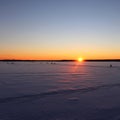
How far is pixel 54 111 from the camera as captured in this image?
7.25 metres

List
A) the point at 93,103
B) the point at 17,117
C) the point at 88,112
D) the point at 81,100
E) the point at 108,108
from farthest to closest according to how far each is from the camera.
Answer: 1. the point at 81,100
2. the point at 93,103
3. the point at 108,108
4. the point at 88,112
5. the point at 17,117

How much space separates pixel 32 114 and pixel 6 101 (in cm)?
222

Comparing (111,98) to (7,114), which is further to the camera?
(111,98)

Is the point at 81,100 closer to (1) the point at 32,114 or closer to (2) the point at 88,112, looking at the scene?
(2) the point at 88,112

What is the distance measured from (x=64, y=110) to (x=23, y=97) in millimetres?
2747

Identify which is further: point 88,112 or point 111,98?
point 111,98

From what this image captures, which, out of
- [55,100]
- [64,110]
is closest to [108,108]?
[64,110]

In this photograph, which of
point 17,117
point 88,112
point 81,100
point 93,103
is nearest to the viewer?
point 17,117

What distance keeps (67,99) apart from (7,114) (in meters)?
3.08

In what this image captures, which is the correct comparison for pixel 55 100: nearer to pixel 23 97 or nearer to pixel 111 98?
pixel 23 97

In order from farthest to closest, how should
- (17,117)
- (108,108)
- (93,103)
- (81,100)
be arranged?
(81,100) < (93,103) < (108,108) < (17,117)

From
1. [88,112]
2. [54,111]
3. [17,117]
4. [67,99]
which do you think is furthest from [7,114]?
[67,99]

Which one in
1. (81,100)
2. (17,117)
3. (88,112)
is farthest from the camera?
(81,100)

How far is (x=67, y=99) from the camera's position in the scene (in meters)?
9.27
